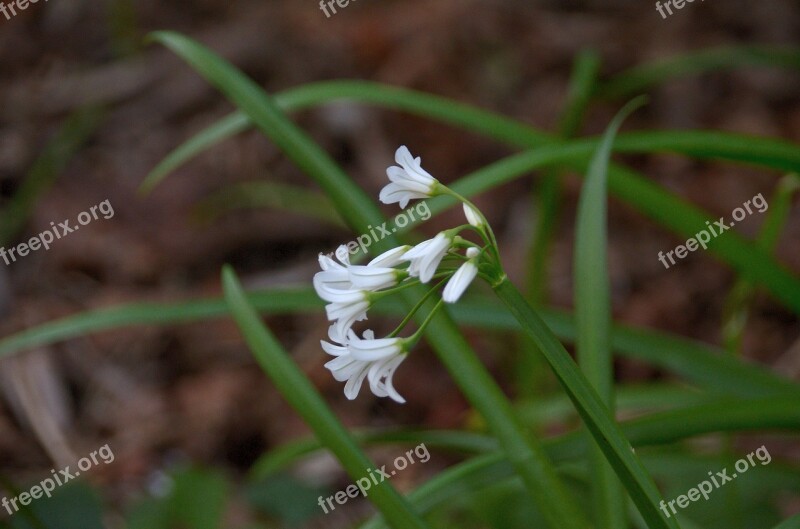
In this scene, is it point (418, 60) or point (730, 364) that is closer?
point (730, 364)

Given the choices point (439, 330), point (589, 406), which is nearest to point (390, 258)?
point (589, 406)

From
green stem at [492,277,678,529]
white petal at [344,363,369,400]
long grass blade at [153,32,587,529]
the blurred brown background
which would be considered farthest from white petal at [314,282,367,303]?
the blurred brown background

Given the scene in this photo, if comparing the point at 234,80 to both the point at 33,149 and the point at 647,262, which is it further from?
the point at 33,149

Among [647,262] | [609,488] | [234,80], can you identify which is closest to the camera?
[609,488]

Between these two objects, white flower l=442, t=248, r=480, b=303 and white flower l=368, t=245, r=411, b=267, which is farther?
white flower l=368, t=245, r=411, b=267

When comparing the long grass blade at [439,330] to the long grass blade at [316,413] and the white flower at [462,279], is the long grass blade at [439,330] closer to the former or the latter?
the long grass blade at [316,413]

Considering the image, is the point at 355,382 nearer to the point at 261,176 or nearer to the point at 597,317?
the point at 597,317

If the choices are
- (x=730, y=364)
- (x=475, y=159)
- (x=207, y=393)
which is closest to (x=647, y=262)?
(x=475, y=159)

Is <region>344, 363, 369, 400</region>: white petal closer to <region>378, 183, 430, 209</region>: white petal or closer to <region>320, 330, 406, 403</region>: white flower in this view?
<region>320, 330, 406, 403</region>: white flower
